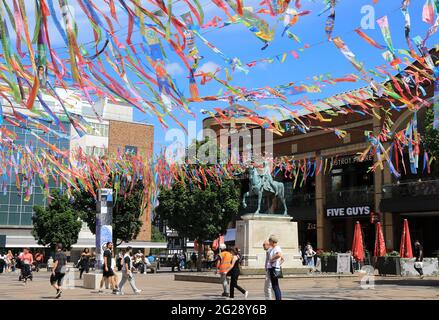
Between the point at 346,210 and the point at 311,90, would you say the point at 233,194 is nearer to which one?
the point at 346,210

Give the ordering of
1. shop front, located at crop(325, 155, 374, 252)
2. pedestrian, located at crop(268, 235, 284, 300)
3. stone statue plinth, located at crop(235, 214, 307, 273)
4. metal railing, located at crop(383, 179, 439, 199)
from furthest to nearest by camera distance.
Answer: shop front, located at crop(325, 155, 374, 252)
metal railing, located at crop(383, 179, 439, 199)
stone statue plinth, located at crop(235, 214, 307, 273)
pedestrian, located at crop(268, 235, 284, 300)

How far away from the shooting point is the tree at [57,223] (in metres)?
45.6

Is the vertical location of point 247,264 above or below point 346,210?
below

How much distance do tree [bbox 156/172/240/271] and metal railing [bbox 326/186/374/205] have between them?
8311mm

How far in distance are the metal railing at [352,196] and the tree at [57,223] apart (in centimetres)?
2139

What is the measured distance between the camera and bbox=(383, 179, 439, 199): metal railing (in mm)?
32844

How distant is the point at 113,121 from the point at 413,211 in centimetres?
4742

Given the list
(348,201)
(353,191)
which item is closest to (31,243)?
(348,201)

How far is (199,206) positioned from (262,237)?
11574mm

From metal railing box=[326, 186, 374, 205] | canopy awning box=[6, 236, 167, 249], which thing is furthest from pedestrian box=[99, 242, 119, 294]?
canopy awning box=[6, 236, 167, 249]

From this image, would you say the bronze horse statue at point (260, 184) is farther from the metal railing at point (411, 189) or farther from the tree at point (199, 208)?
the metal railing at point (411, 189)

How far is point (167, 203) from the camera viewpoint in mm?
35969

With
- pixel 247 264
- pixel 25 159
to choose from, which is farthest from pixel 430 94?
pixel 25 159

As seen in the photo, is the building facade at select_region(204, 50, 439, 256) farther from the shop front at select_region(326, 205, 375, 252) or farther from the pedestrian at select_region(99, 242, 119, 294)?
the pedestrian at select_region(99, 242, 119, 294)
